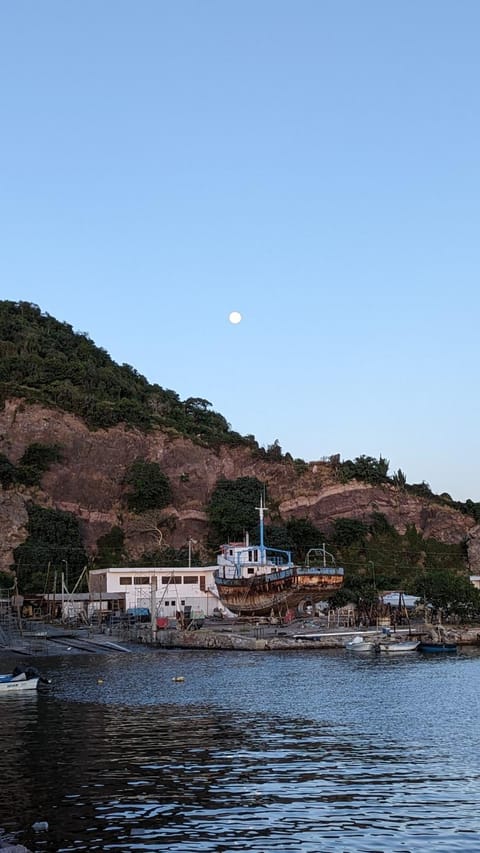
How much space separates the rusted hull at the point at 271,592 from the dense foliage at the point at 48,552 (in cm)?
1759

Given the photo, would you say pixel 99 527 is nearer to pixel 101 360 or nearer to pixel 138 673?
pixel 101 360

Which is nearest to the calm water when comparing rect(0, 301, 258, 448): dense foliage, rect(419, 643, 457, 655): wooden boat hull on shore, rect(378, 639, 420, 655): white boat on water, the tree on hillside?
rect(378, 639, 420, 655): white boat on water

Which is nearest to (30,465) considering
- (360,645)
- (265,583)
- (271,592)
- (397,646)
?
(265,583)

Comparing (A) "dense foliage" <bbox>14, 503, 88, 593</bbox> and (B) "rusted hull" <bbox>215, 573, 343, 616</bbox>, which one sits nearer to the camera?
(B) "rusted hull" <bbox>215, 573, 343, 616</bbox>

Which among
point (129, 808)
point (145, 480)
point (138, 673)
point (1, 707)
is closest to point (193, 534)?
point (145, 480)

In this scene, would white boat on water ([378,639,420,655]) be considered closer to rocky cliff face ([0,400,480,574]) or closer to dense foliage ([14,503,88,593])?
dense foliage ([14,503,88,593])

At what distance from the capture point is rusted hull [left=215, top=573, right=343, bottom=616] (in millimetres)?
89369

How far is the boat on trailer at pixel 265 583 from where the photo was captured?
89188 mm

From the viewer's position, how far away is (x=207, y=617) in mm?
94062

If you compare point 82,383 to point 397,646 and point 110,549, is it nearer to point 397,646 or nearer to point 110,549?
point 110,549

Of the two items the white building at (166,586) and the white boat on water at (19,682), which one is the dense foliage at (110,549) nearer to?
the white building at (166,586)

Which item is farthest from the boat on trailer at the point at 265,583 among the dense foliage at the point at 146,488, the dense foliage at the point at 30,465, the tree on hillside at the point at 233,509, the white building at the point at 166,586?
the dense foliage at the point at 30,465

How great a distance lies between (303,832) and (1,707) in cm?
2485

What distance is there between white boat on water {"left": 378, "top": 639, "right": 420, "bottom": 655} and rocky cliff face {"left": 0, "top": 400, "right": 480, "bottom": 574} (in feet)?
143
